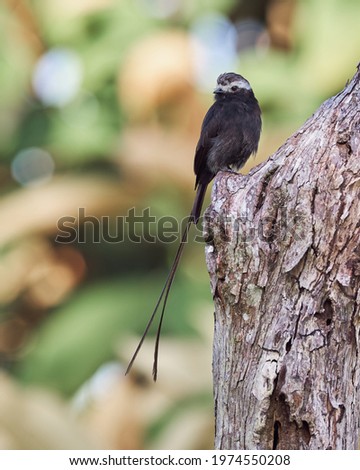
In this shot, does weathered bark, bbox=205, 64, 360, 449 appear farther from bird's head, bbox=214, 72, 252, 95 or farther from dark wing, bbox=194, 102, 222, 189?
bird's head, bbox=214, 72, 252, 95

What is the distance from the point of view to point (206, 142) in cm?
382

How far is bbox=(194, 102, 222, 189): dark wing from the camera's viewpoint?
3814 mm

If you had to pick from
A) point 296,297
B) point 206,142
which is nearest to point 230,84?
point 206,142

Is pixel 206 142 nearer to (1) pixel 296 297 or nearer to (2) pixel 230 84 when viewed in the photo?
(2) pixel 230 84

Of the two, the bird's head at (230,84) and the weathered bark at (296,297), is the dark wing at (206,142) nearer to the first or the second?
the bird's head at (230,84)

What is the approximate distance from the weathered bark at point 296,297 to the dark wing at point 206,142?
139cm

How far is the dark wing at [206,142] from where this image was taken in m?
3.81

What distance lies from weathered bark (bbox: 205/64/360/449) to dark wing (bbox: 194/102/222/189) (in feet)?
4.57

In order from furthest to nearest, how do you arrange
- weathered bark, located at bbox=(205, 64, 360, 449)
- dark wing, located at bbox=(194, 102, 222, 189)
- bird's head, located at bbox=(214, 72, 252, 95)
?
1. bird's head, located at bbox=(214, 72, 252, 95)
2. dark wing, located at bbox=(194, 102, 222, 189)
3. weathered bark, located at bbox=(205, 64, 360, 449)

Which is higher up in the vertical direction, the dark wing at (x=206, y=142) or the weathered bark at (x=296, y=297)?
the dark wing at (x=206, y=142)

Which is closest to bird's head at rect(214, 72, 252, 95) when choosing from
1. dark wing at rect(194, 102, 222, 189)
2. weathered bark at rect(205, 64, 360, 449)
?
Result: dark wing at rect(194, 102, 222, 189)

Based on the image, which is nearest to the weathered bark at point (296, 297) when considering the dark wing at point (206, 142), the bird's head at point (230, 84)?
the dark wing at point (206, 142)
